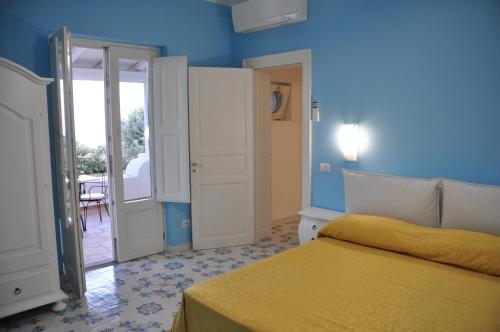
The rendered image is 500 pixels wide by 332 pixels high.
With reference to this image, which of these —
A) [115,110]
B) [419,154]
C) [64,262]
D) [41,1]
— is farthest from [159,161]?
[419,154]

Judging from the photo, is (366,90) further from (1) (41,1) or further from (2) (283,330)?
(1) (41,1)

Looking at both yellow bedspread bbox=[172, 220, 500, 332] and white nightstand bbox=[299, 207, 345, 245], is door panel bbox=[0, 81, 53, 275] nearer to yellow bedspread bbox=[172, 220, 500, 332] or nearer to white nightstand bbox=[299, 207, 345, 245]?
yellow bedspread bbox=[172, 220, 500, 332]

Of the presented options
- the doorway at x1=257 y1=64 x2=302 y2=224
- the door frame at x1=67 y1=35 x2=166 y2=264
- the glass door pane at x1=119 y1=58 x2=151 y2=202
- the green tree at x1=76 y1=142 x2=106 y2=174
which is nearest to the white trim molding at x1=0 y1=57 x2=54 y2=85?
the door frame at x1=67 y1=35 x2=166 y2=264

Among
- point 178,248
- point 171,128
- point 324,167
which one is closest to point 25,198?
point 171,128

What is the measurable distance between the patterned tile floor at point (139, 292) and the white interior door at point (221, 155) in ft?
0.89

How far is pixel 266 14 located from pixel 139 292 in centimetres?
296

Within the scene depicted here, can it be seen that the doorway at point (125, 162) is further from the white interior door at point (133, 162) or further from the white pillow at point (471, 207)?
the white pillow at point (471, 207)

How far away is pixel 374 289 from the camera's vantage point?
197 cm

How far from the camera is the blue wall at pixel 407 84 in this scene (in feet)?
8.74

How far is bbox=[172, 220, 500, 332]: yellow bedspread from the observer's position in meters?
1.63

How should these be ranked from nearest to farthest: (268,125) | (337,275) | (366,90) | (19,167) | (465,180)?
(337,275)
(19,167)
(465,180)
(366,90)
(268,125)

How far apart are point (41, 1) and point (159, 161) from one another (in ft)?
5.81

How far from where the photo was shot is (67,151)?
2.89 metres

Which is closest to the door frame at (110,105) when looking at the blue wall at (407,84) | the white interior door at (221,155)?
the white interior door at (221,155)
